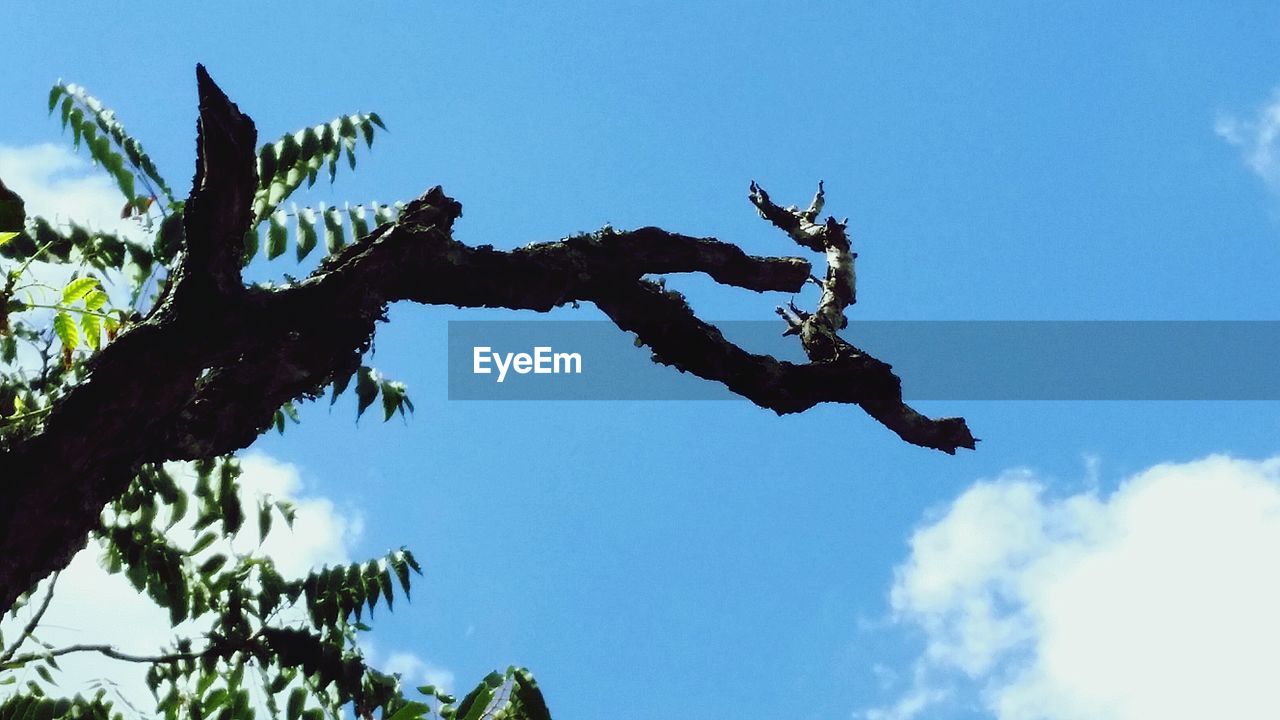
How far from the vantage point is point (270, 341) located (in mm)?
3408

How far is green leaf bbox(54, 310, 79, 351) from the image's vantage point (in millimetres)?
3639

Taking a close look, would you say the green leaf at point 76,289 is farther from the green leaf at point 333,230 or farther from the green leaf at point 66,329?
the green leaf at point 333,230

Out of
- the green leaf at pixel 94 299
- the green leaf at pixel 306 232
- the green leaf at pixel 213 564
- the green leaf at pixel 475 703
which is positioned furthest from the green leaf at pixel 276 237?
the green leaf at pixel 475 703

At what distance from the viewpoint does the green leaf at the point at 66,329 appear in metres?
3.64

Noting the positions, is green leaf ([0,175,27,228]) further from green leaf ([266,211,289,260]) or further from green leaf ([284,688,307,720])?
green leaf ([284,688,307,720])

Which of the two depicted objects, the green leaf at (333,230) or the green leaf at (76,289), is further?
the green leaf at (333,230)

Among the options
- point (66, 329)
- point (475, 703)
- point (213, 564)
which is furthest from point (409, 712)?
point (213, 564)

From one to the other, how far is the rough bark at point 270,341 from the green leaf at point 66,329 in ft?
1.80

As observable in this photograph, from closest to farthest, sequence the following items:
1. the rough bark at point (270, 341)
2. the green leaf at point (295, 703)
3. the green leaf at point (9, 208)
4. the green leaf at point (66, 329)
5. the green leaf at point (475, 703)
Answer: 1. the rough bark at point (270, 341)
2. the green leaf at point (9, 208)
3. the green leaf at point (66, 329)
4. the green leaf at point (475, 703)
5. the green leaf at point (295, 703)

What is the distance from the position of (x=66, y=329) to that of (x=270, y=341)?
0.83 metres

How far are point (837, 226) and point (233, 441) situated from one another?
3.25 meters

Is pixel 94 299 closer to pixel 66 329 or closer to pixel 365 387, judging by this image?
pixel 66 329

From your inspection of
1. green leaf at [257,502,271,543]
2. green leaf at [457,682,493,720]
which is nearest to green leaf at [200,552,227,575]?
green leaf at [257,502,271,543]

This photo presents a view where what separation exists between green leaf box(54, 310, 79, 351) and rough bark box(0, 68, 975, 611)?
1.80 feet
